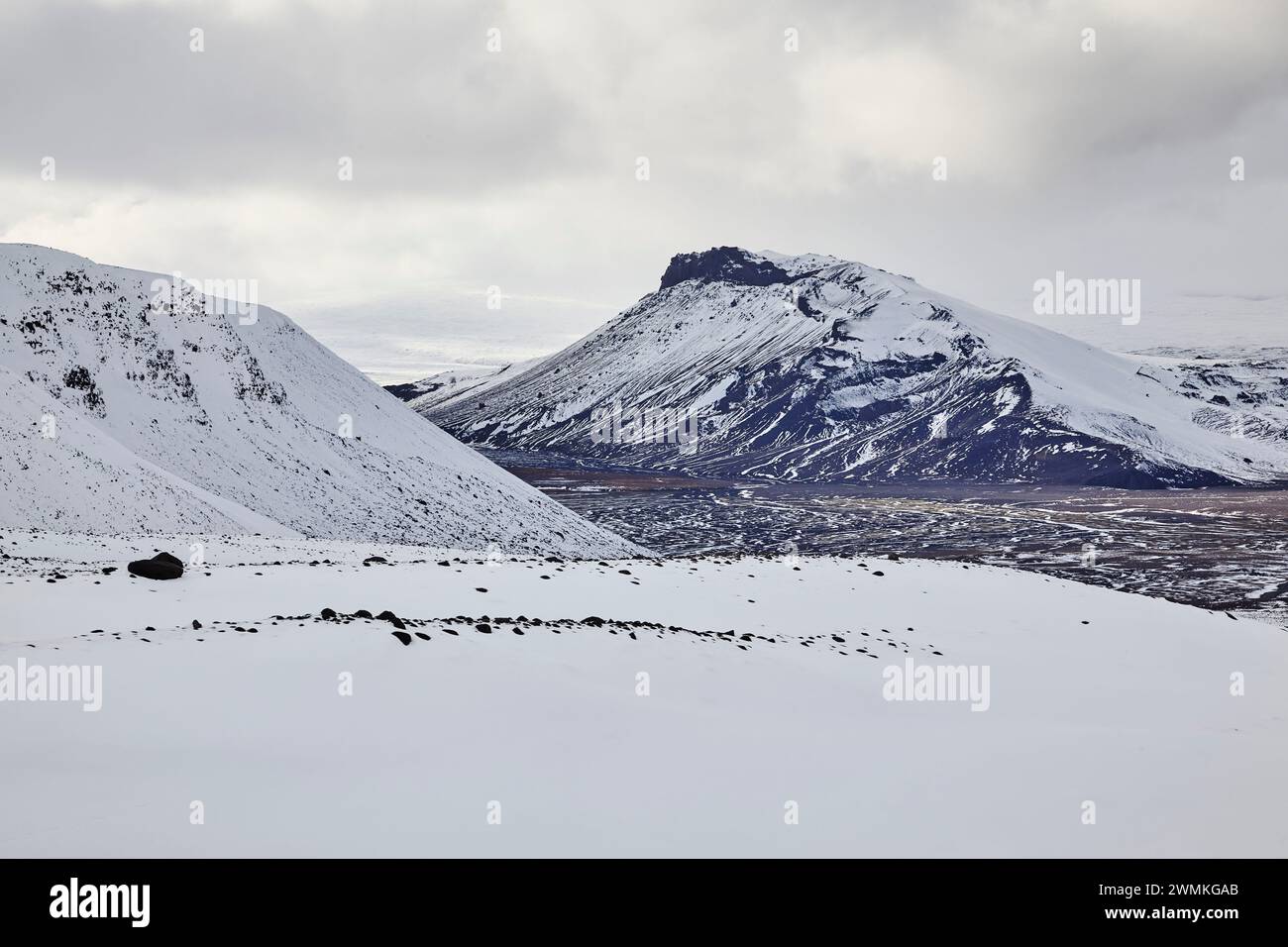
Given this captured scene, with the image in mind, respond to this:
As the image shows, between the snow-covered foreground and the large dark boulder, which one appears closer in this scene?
the snow-covered foreground

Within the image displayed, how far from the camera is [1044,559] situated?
93062mm

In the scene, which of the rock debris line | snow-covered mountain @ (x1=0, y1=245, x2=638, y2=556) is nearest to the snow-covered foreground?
the rock debris line

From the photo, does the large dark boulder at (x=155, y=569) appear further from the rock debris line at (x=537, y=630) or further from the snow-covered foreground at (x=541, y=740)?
the rock debris line at (x=537, y=630)

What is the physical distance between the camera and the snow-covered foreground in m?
9.82

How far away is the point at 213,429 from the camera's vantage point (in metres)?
59.5

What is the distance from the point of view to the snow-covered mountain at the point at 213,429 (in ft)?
146

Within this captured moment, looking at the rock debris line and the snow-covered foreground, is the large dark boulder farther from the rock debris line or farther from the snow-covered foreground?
the rock debris line

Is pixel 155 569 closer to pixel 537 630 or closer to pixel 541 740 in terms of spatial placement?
pixel 537 630

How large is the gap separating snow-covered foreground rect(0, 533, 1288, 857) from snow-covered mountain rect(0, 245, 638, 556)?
21.7 m
